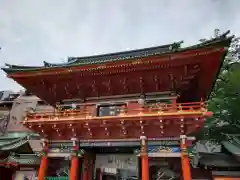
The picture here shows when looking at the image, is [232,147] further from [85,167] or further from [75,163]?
[75,163]

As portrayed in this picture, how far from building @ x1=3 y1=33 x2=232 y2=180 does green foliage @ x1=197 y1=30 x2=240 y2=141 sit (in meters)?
5.31

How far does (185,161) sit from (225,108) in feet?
34.7

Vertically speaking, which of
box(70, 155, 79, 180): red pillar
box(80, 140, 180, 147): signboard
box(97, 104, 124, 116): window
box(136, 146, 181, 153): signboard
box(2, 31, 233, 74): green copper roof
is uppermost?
box(2, 31, 233, 74): green copper roof

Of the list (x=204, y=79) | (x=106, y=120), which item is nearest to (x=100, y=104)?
(x=106, y=120)

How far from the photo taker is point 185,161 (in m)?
10.2

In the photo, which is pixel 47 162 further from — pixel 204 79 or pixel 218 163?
pixel 204 79

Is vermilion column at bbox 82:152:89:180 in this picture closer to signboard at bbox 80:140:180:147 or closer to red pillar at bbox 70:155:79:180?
red pillar at bbox 70:155:79:180

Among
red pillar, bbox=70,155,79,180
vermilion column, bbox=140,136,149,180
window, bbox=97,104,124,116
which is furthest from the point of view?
window, bbox=97,104,124,116

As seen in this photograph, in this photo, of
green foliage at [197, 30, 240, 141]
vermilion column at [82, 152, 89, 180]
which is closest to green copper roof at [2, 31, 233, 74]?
vermilion column at [82, 152, 89, 180]

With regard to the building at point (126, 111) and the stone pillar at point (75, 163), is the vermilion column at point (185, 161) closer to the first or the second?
the building at point (126, 111)

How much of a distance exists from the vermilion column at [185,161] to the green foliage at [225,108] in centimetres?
853

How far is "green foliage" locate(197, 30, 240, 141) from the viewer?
705 inches

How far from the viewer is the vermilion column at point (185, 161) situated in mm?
9973

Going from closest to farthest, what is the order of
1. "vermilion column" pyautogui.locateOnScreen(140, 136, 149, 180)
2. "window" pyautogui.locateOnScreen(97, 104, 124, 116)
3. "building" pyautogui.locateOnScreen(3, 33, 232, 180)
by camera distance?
"vermilion column" pyautogui.locateOnScreen(140, 136, 149, 180) → "building" pyautogui.locateOnScreen(3, 33, 232, 180) → "window" pyautogui.locateOnScreen(97, 104, 124, 116)
